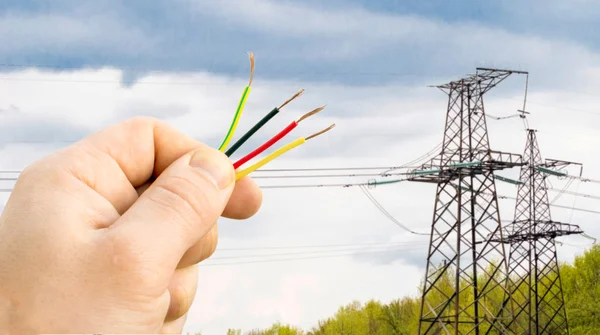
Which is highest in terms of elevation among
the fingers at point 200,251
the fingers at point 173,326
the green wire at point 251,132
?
the green wire at point 251,132

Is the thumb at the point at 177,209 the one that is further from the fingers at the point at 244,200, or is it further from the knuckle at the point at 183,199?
the fingers at the point at 244,200

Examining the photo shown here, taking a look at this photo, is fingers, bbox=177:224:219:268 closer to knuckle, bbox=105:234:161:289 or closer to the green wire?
the green wire

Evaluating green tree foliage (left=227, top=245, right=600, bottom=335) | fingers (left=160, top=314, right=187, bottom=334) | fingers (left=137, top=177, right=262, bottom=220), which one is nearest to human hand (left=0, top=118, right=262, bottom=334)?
fingers (left=137, top=177, right=262, bottom=220)

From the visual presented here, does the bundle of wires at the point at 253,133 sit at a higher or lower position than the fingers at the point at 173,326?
higher

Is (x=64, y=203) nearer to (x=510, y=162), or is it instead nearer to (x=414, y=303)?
(x=510, y=162)

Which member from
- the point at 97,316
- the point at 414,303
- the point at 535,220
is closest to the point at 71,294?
the point at 97,316

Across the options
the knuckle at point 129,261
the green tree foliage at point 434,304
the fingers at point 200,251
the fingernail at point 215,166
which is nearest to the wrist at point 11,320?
the knuckle at point 129,261
